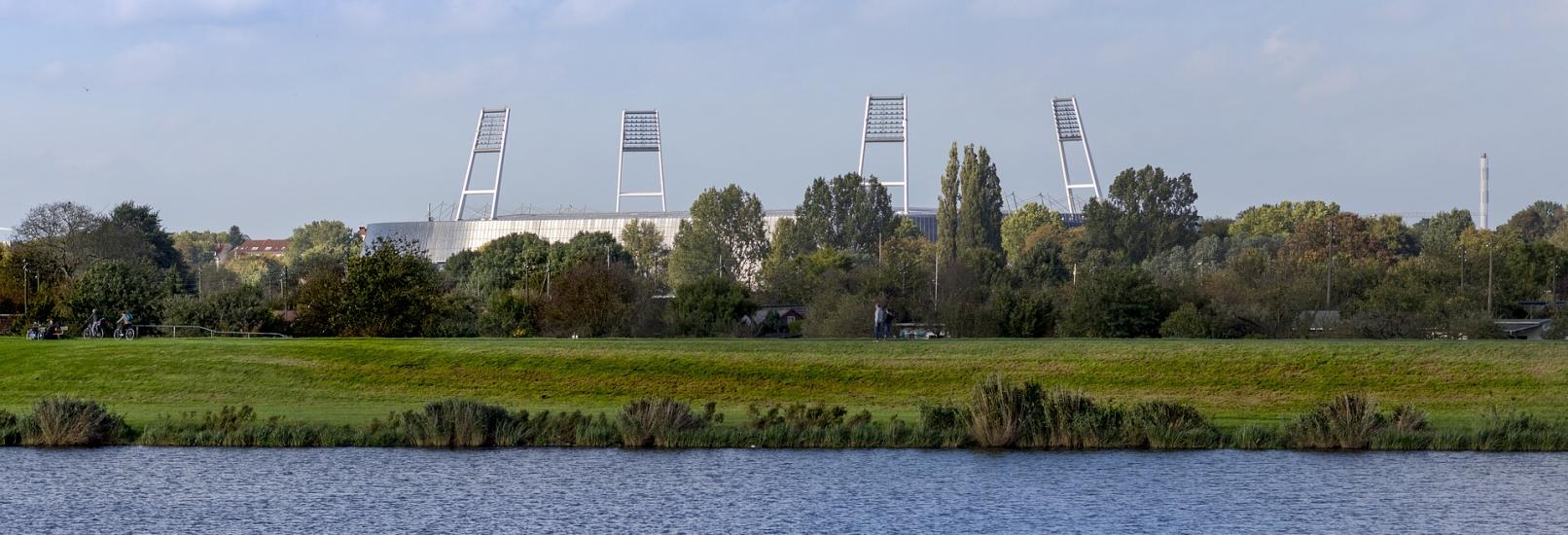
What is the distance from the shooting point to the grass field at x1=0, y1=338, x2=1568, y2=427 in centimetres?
3819

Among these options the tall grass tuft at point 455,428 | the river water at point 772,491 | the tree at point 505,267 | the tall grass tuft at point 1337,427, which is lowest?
the river water at point 772,491

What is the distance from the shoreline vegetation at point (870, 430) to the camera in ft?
99.0

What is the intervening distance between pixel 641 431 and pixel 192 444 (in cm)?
796

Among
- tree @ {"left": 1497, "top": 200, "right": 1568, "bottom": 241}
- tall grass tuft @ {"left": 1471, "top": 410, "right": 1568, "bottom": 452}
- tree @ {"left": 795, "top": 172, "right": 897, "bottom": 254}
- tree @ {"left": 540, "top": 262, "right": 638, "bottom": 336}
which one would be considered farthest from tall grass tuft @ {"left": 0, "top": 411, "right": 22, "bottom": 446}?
tree @ {"left": 1497, "top": 200, "right": 1568, "bottom": 241}

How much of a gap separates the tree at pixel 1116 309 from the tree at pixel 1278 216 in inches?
3851

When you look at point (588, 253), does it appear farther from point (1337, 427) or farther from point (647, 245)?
point (1337, 427)

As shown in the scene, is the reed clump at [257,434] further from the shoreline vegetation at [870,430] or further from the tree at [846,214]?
the tree at [846,214]

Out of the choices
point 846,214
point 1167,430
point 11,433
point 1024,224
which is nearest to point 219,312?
point 11,433

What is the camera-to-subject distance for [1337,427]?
29984mm

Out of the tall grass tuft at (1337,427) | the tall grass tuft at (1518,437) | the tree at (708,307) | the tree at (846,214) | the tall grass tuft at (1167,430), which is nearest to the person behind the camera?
the tall grass tuft at (1518,437)

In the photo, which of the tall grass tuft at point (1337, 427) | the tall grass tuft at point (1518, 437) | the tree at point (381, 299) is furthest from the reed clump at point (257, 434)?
the tree at point (381, 299)

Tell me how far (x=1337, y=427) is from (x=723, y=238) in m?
97.5

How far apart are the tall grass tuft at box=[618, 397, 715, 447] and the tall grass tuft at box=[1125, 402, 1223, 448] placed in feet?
24.7

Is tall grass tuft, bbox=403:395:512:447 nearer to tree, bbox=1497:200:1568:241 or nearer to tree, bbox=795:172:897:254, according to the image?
tree, bbox=795:172:897:254
